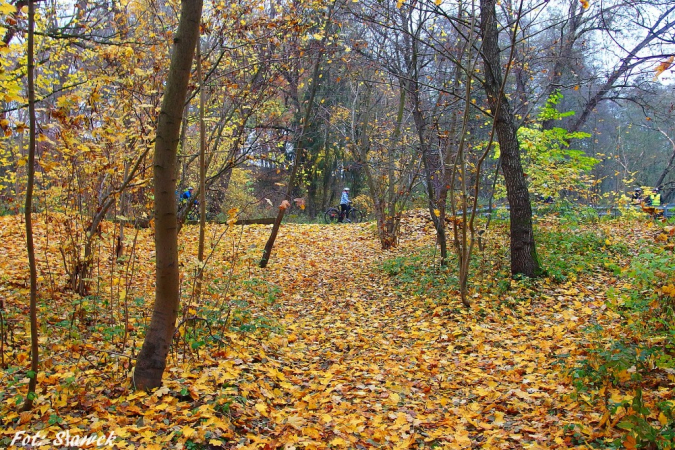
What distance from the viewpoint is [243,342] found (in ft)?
17.0

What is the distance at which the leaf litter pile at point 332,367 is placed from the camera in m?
3.20

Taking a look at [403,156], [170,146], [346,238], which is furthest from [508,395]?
[346,238]

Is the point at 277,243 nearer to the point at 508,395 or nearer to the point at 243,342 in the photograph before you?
the point at 243,342

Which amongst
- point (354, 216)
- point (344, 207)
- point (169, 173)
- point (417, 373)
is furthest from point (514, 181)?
point (354, 216)

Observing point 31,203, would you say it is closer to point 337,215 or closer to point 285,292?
point 285,292

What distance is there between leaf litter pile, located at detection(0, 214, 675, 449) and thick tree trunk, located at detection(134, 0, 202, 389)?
22.2 inches

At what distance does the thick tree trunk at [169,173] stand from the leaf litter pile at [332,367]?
56cm

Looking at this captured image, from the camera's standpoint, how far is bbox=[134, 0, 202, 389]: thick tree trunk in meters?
3.06

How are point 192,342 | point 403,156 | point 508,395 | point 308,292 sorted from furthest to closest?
1. point 403,156
2. point 308,292
3. point 192,342
4. point 508,395

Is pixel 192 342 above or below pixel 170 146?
below

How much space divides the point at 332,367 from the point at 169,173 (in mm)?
2777

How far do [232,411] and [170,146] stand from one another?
1.98 m

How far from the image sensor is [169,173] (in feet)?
10.3

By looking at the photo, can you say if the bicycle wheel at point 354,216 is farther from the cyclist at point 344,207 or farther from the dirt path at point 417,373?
the dirt path at point 417,373
